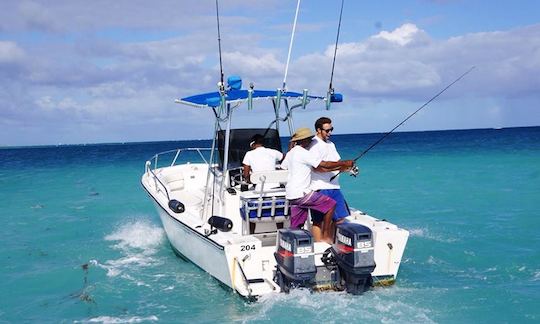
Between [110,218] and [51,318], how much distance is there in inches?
308

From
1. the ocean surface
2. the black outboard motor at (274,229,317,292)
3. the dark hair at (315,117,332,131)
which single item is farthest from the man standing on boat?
the ocean surface

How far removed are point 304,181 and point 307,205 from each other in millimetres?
278

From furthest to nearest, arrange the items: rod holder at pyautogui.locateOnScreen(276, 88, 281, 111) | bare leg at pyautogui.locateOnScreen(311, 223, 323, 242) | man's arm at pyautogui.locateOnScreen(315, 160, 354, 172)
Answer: rod holder at pyautogui.locateOnScreen(276, 88, 281, 111)
bare leg at pyautogui.locateOnScreen(311, 223, 323, 242)
man's arm at pyautogui.locateOnScreen(315, 160, 354, 172)

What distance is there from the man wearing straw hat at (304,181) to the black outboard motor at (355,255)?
402 millimetres

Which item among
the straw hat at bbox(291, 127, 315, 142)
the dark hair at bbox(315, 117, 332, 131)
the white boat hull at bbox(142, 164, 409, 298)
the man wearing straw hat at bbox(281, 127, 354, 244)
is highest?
the dark hair at bbox(315, 117, 332, 131)

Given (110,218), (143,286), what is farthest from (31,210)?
(143,286)

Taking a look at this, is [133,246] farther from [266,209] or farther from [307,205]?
[307,205]

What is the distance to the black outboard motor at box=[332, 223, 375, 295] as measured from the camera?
577cm

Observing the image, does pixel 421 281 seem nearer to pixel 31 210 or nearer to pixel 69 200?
pixel 31 210

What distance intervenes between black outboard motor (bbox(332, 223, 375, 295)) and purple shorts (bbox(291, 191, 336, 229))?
0.38 metres

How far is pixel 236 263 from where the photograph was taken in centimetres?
611

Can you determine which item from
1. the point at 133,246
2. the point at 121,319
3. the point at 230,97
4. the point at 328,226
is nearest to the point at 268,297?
the point at 328,226

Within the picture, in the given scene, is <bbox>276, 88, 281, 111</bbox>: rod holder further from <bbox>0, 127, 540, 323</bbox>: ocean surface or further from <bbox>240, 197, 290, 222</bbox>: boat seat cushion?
<bbox>0, 127, 540, 323</bbox>: ocean surface

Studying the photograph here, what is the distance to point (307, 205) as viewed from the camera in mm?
6258
